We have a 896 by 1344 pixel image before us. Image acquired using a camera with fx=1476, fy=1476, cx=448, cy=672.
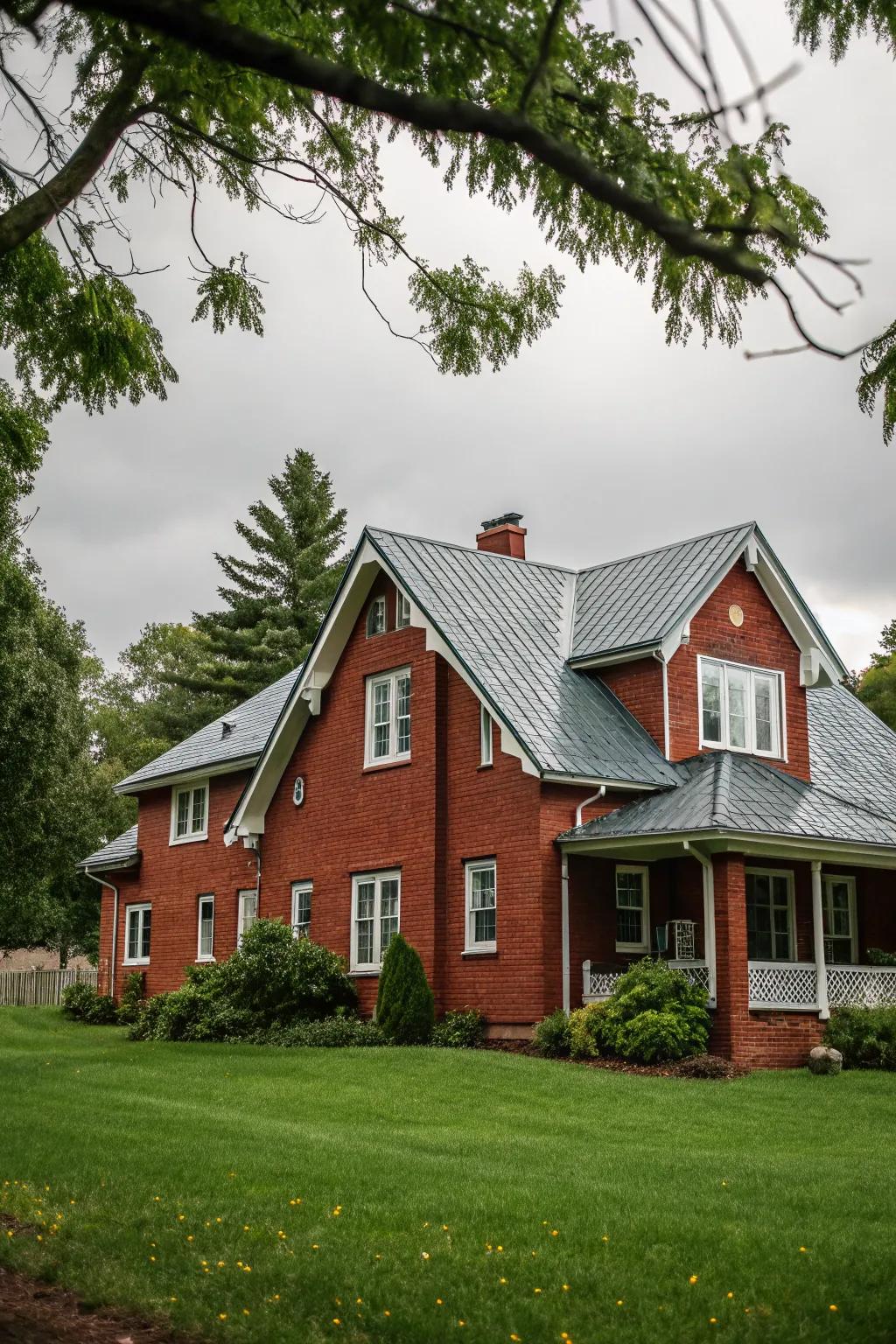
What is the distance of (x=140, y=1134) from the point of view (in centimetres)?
1357

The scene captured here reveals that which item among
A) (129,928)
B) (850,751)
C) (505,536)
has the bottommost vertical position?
(129,928)

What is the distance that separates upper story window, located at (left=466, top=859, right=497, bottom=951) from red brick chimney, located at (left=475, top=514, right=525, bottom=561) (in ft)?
27.1

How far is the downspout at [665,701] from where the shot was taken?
23.9 m

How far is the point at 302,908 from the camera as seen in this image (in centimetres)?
2747

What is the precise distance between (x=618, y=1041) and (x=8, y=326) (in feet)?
42.9

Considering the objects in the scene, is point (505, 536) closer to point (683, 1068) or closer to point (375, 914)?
point (375, 914)

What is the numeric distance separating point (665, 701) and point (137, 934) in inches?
617

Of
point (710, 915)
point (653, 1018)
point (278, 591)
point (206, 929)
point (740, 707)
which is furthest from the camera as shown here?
point (278, 591)

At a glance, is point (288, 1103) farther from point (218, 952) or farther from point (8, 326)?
point (218, 952)

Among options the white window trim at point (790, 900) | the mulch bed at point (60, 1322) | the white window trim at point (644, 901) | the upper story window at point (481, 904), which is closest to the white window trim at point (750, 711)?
the white window trim at point (790, 900)

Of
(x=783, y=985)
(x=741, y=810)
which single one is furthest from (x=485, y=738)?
(x=783, y=985)

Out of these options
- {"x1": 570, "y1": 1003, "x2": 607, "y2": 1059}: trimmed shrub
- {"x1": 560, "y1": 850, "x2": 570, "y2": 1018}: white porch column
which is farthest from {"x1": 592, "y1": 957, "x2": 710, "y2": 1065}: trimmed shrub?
{"x1": 560, "y1": 850, "x2": 570, "y2": 1018}: white porch column

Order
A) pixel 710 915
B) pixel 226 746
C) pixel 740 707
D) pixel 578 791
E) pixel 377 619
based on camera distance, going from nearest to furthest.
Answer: pixel 710 915
pixel 578 791
pixel 740 707
pixel 377 619
pixel 226 746

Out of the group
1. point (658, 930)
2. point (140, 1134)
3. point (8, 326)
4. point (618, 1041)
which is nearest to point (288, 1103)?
point (140, 1134)
